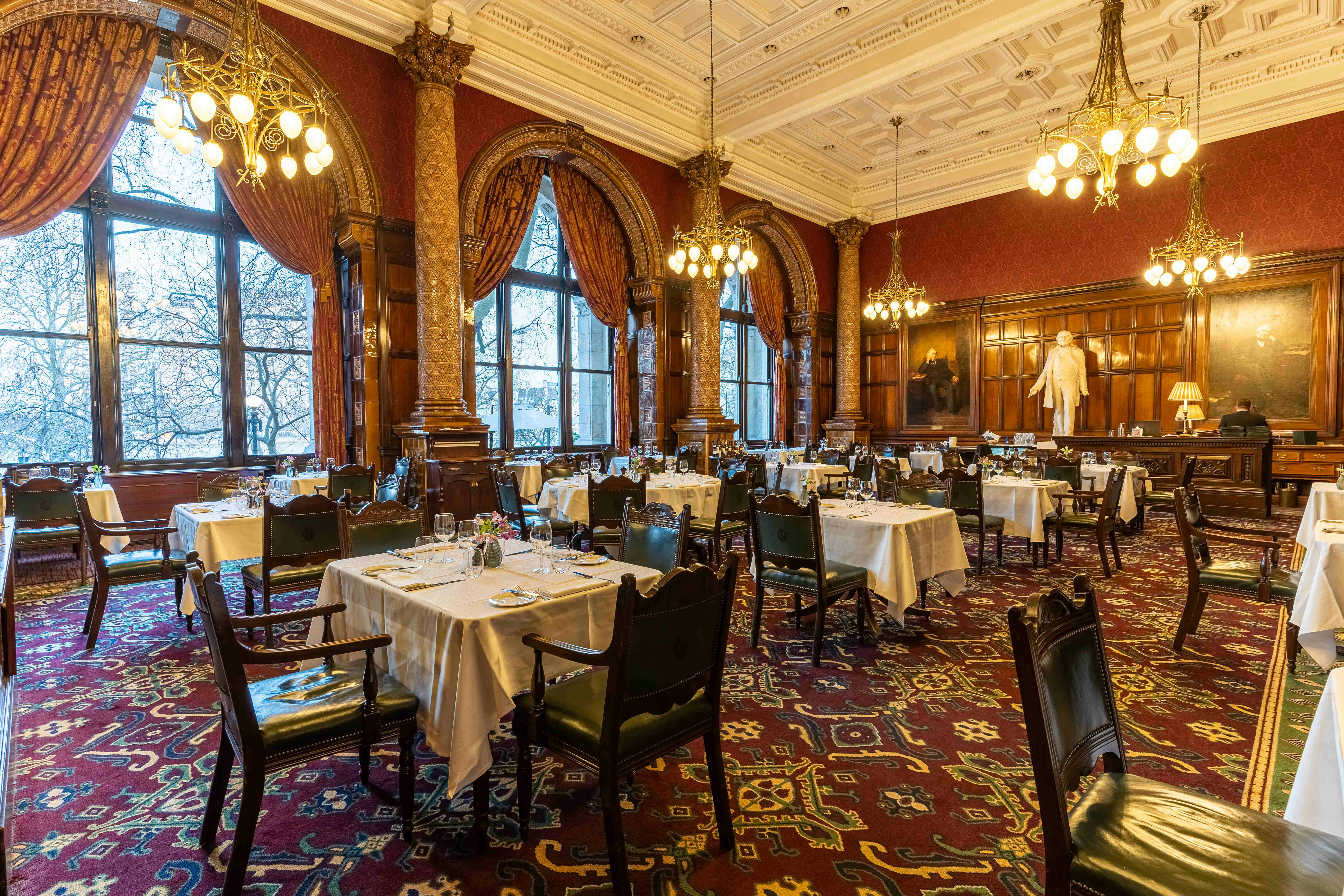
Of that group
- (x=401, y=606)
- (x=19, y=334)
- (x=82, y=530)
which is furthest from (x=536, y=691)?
(x=19, y=334)

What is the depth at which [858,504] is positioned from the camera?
475 centimetres

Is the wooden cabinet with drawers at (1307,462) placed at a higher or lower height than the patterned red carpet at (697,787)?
higher

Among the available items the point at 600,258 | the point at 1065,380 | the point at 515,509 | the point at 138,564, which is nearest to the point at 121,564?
the point at 138,564

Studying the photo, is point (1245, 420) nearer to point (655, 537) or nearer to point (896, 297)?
point (896, 297)

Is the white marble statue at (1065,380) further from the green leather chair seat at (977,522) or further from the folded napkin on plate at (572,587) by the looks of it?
the folded napkin on plate at (572,587)

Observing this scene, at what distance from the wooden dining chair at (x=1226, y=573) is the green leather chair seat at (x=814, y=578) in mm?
1721

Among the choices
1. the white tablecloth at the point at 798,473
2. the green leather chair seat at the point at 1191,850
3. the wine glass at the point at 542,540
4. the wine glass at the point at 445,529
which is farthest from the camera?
the white tablecloth at the point at 798,473

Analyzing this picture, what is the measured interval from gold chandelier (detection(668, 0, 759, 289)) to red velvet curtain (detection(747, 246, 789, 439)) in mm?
3859

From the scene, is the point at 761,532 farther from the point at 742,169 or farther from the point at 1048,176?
the point at 742,169

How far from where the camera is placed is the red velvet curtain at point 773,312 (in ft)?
41.1

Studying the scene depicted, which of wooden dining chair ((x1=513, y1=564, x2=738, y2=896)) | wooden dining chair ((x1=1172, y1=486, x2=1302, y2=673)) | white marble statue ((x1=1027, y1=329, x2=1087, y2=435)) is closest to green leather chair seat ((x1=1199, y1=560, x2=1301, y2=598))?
wooden dining chair ((x1=1172, y1=486, x2=1302, y2=673))

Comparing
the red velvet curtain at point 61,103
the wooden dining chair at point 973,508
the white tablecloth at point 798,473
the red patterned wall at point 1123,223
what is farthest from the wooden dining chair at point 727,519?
the red patterned wall at point 1123,223

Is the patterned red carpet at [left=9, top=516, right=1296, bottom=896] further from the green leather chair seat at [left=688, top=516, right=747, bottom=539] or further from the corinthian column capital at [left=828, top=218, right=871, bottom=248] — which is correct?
the corinthian column capital at [left=828, top=218, right=871, bottom=248]

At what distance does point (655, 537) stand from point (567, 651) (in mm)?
1193
